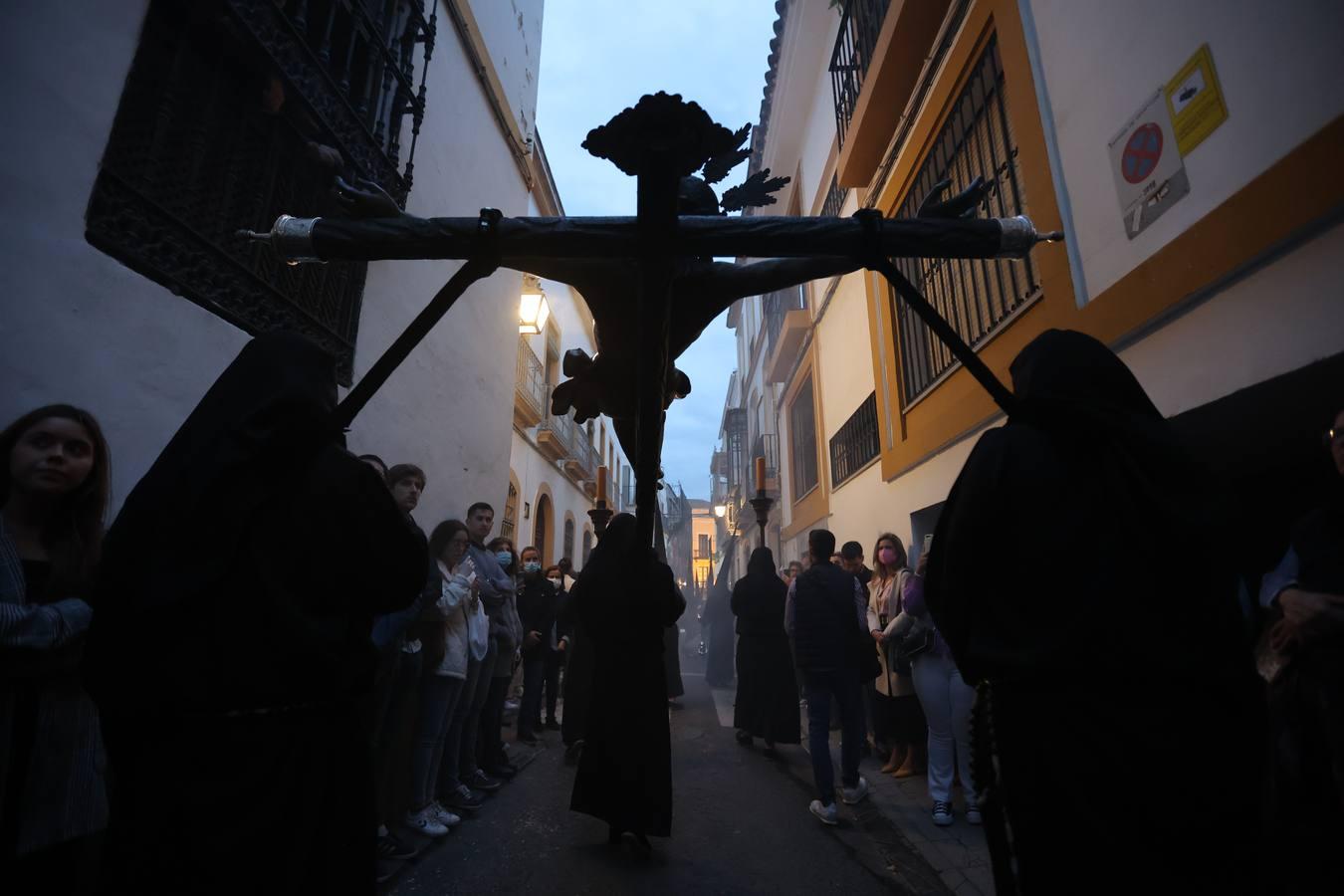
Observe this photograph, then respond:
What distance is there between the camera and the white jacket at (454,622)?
3578mm

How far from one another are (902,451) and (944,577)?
5329 millimetres

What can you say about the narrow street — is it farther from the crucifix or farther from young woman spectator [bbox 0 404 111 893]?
the crucifix

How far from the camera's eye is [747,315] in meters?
20.8

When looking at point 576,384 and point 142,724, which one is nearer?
point 142,724

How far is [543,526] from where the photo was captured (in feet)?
43.4

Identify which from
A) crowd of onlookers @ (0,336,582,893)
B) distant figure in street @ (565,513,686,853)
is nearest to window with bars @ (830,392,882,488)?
distant figure in street @ (565,513,686,853)

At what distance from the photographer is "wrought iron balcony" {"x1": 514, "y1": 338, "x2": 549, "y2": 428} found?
35.2ft

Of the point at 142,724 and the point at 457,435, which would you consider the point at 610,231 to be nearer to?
the point at 142,724

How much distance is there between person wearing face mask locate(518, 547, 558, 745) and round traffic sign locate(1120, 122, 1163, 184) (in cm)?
557

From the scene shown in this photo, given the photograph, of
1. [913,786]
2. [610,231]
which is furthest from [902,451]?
[610,231]

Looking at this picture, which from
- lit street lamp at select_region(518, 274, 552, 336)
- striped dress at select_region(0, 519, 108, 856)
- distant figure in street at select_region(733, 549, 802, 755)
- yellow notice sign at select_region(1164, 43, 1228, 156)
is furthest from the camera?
lit street lamp at select_region(518, 274, 552, 336)

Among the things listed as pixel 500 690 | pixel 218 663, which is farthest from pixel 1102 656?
pixel 500 690

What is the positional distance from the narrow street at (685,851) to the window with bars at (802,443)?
759 centimetres

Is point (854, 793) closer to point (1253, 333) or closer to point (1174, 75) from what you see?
point (1253, 333)
